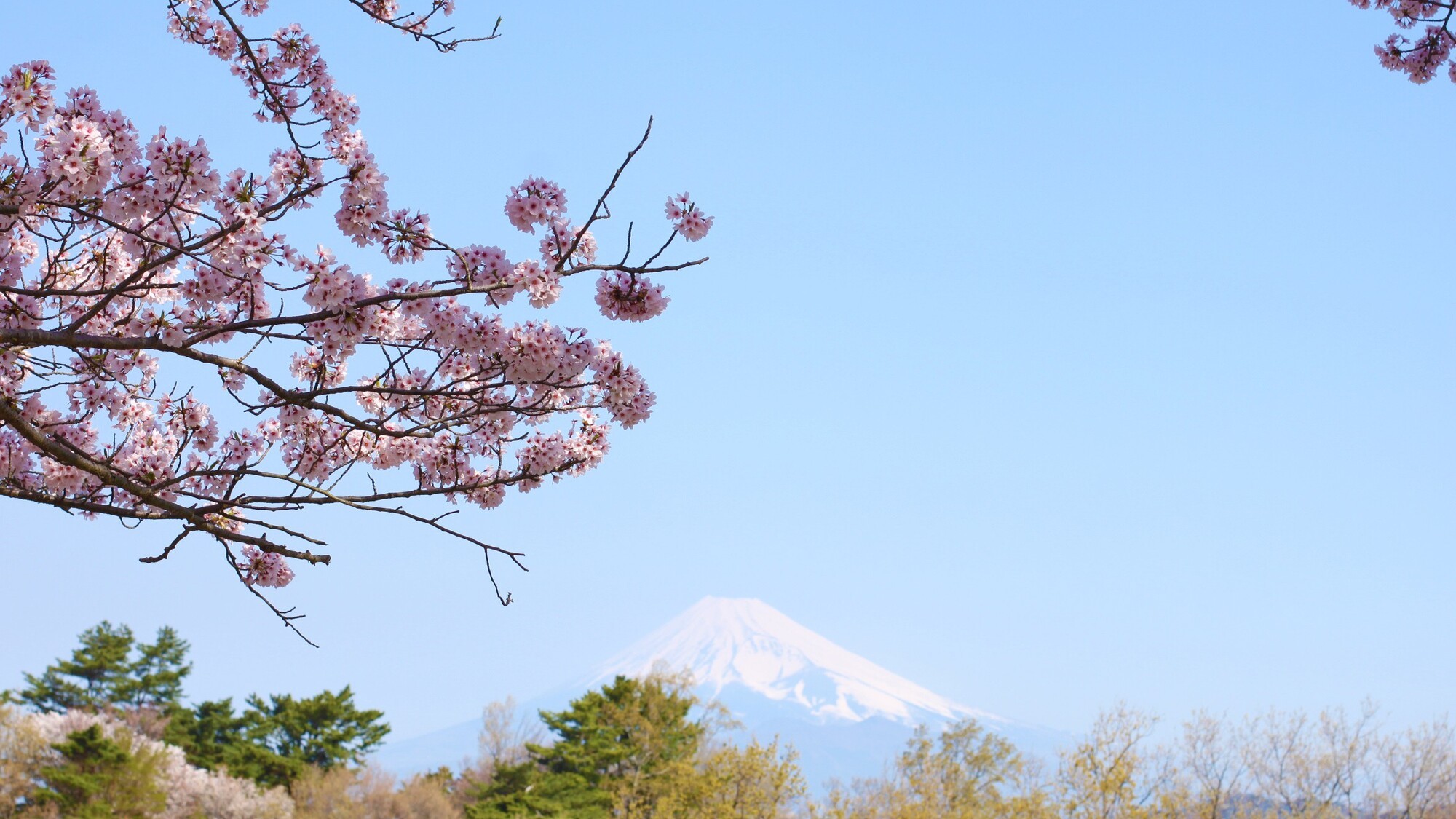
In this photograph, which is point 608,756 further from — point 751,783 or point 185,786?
point 751,783

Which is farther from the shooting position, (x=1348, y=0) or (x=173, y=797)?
(x=173, y=797)

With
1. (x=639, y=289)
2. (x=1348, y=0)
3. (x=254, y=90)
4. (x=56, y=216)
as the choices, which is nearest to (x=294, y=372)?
(x=254, y=90)

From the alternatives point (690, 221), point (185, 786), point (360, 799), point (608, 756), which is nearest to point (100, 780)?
point (185, 786)

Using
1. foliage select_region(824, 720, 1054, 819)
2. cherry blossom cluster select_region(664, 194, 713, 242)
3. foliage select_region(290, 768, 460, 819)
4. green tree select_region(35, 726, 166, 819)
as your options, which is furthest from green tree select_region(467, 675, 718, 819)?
cherry blossom cluster select_region(664, 194, 713, 242)

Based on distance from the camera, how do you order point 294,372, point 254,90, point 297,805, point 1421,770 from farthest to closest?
point 297,805, point 1421,770, point 294,372, point 254,90

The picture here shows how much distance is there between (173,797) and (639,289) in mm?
30345

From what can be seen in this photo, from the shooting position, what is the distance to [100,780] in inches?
1039

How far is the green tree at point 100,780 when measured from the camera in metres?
26.3

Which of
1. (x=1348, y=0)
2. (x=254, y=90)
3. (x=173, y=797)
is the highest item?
(x=1348, y=0)

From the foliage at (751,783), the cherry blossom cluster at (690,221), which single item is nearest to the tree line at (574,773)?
the foliage at (751,783)

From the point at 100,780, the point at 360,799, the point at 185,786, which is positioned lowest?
the point at 100,780

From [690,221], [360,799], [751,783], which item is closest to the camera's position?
[690,221]

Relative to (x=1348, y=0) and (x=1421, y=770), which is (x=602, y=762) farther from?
(x=1348, y=0)

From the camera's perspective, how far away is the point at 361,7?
4.93m
